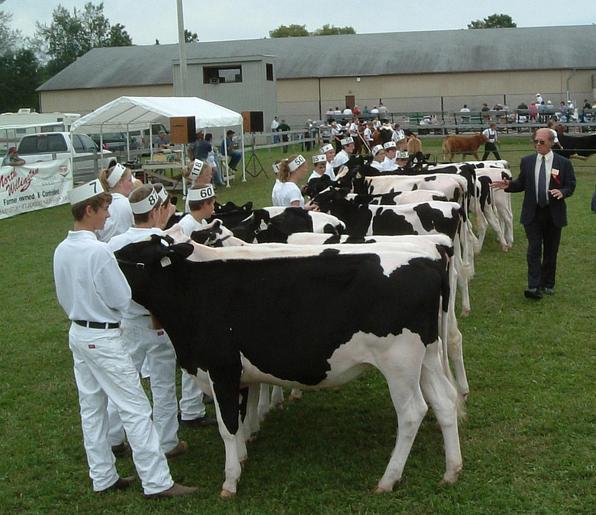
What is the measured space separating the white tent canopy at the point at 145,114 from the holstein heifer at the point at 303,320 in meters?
18.1

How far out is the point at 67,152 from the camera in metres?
27.1

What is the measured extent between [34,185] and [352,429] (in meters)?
18.7

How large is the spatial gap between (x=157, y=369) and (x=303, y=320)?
1.43 m

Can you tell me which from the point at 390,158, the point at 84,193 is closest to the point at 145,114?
the point at 390,158

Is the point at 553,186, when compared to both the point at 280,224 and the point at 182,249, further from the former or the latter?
the point at 182,249

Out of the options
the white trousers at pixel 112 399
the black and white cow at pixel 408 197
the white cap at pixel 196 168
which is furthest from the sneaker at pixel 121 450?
the black and white cow at pixel 408 197

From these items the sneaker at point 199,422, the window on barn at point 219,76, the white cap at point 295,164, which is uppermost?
the window on barn at point 219,76

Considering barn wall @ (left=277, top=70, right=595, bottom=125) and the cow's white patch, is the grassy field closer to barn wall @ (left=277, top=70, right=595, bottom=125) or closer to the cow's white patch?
the cow's white patch

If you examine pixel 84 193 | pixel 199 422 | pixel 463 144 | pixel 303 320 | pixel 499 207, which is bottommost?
pixel 199 422

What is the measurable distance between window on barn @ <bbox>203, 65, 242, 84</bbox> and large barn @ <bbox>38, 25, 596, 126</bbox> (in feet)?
20.1

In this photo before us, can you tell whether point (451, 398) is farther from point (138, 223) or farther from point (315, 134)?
point (315, 134)

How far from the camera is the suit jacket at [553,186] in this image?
10.5m

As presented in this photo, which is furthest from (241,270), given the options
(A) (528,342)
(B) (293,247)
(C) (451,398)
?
(A) (528,342)

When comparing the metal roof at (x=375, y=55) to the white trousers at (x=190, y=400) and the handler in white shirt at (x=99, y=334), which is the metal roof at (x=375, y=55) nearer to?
the white trousers at (x=190, y=400)
